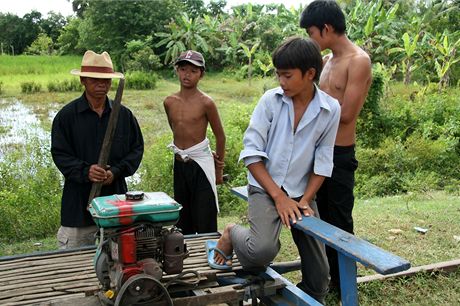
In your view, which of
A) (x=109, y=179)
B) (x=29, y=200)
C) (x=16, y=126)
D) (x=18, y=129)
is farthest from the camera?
(x=16, y=126)

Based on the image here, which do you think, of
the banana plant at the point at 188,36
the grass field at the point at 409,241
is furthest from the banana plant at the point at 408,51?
the banana plant at the point at 188,36

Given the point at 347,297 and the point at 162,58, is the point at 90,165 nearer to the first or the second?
the point at 347,297

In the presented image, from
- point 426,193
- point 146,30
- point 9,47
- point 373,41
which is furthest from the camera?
point 9,47

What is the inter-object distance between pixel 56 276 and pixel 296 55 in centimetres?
171

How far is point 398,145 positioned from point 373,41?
30.3ft

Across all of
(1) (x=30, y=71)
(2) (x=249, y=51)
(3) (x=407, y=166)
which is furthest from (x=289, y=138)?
(1) (x=30, y=71)

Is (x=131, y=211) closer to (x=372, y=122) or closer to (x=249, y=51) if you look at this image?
(x=372, y=122)

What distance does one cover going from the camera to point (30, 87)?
19203mm

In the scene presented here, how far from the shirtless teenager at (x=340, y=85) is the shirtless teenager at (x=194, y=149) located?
0.93 metres

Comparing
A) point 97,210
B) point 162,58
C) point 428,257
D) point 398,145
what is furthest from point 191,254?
point 162,58

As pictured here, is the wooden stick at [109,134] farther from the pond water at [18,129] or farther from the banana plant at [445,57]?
the banana plant at [445,57]

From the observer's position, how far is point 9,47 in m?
37.4

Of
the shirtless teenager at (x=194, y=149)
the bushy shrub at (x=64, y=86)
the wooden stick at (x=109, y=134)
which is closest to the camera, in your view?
the wooden stick at (x=109, y=134)

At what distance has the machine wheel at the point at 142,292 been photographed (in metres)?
2.17
